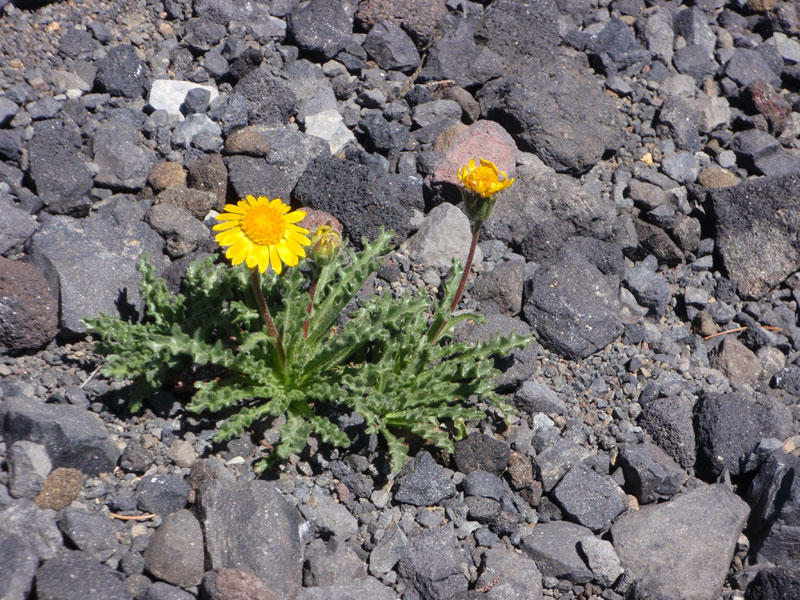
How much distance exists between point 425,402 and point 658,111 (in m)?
3.24

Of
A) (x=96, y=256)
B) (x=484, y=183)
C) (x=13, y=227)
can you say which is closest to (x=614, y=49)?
(x=484, y=183)

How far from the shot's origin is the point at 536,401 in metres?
4.02

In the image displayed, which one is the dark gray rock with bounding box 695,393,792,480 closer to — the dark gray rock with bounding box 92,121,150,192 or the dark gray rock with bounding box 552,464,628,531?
the dark gray rock with bounding box 552,464,628,531

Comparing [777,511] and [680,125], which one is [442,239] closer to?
[680,125]

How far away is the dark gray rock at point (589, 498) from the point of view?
11.9 ft

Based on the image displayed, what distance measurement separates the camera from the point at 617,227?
4.92m

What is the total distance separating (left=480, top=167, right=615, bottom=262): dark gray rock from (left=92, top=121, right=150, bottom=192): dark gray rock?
219cm

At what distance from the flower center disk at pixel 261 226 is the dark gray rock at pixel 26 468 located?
1.33 m

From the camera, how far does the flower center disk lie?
3.13 m

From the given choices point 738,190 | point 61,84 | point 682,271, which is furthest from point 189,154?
point 738,190

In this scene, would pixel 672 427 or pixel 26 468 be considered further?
pixel 672 427

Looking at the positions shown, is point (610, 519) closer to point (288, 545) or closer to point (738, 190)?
point (288, 545)

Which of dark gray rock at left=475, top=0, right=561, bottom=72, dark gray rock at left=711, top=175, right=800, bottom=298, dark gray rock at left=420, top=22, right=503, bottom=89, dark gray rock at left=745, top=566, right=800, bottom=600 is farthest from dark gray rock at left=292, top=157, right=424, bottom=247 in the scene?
dark gray rock at left=745, top=566, right=800, bottom=600

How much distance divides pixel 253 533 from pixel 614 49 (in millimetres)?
4653
